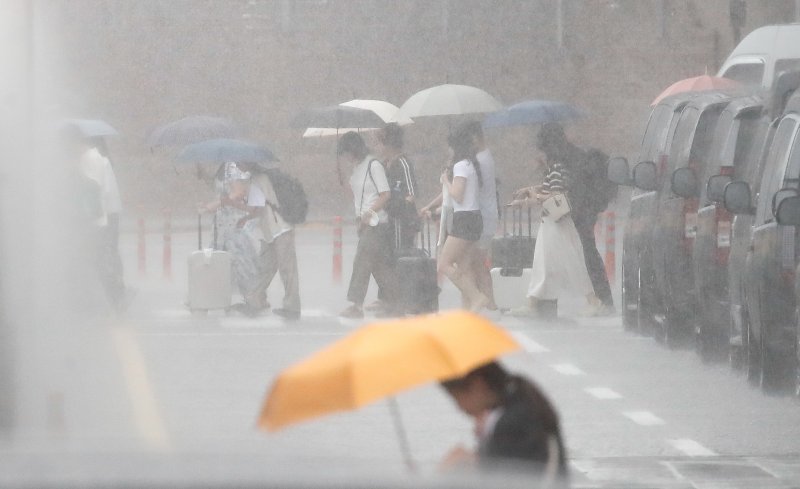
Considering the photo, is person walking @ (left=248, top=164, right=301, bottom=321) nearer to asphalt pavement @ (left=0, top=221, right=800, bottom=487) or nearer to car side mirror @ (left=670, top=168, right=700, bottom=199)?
asphalt pavement @ (left=0, top=221, right=800, bottom=487)

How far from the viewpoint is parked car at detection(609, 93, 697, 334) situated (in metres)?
15.0

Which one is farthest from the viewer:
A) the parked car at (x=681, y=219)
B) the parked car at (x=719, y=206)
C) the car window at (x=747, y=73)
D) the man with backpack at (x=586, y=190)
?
the car window at (x=747, y=73)

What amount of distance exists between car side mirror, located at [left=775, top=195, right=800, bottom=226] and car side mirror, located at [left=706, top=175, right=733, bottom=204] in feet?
4.71

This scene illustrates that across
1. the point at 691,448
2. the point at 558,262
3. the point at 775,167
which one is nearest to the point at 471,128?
the point at 558,262

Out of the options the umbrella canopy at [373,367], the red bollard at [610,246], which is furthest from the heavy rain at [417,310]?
the red bollard at [610,246]

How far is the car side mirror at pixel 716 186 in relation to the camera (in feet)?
41.6

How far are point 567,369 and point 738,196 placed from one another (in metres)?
2.64

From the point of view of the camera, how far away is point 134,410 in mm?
11844

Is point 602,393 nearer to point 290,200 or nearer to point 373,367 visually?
point 290,200

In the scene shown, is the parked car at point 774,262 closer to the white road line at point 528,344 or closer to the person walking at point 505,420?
the white road line at point 528,344

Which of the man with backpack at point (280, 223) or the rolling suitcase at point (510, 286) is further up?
the man with backpack at point (280, 223)

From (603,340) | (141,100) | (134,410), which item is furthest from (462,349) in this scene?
(141,100)

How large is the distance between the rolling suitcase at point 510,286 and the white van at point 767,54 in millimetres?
2804

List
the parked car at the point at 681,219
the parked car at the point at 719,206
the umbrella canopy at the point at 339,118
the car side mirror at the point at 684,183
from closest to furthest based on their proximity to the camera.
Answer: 1. the parked car at the point at 719,206
2. the car side mirror at the point at 684,183
3. the parked car at the point at 681,219
4. the umbrella canopy at the point at 339,118
